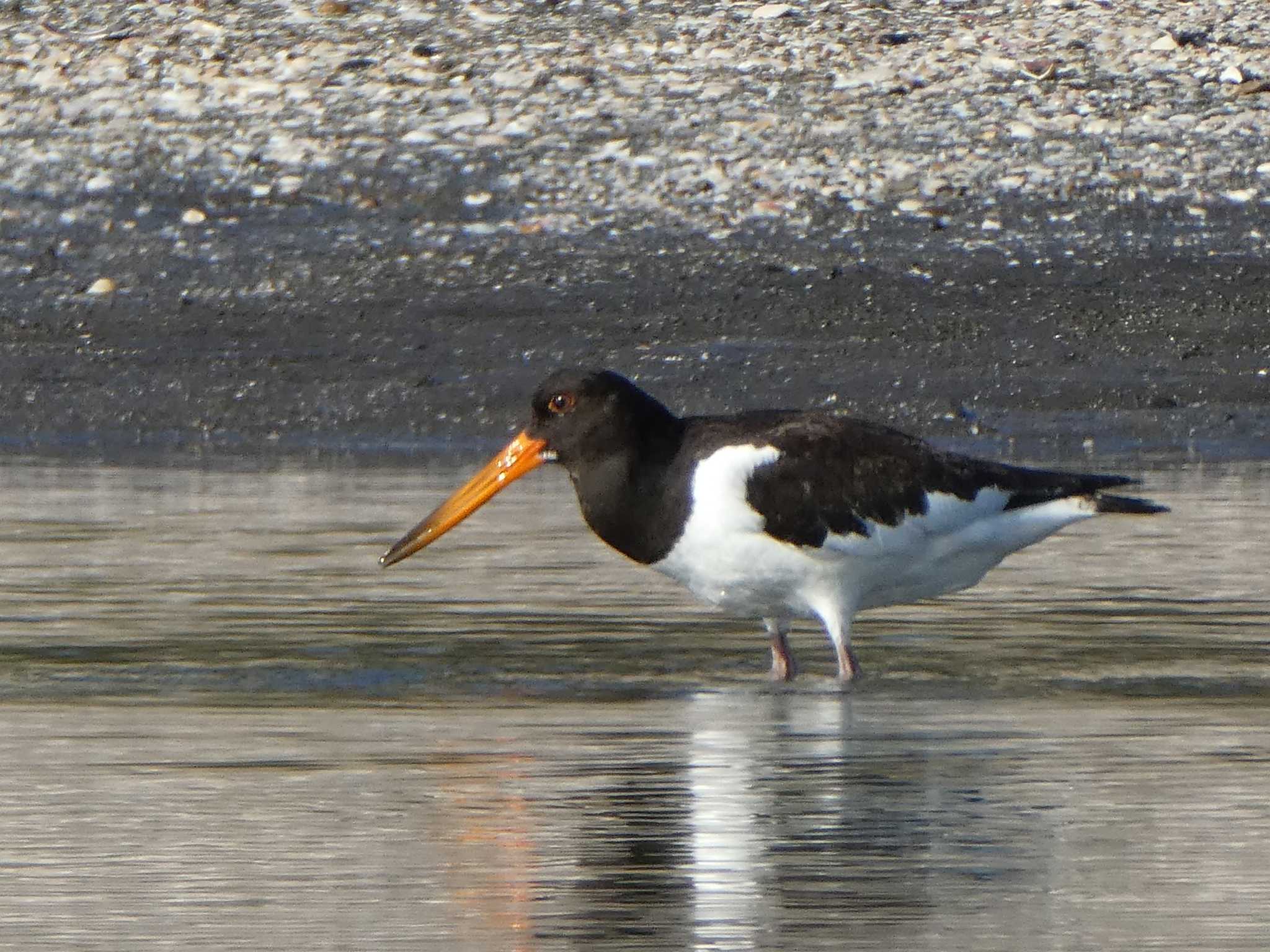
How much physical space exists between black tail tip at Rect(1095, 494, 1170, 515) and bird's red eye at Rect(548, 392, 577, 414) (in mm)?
1464

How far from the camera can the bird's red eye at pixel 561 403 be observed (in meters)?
8.34

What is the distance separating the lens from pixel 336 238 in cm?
1619

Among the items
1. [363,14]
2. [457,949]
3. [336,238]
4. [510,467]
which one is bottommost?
[457,949]

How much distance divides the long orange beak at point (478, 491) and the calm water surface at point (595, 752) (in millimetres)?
208

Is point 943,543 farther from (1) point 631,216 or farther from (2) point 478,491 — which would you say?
(1) point 631,216

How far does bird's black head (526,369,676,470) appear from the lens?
8.18 meters

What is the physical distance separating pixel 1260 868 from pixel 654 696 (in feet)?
7.68

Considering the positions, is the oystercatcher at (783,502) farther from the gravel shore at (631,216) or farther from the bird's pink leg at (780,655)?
the gravel shore at (631,216)

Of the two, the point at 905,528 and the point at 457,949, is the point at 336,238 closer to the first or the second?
the point at 905,528

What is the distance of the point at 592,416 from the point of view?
8.27m

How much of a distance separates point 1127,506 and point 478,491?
1758mm

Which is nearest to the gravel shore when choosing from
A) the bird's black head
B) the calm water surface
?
the calm water surface

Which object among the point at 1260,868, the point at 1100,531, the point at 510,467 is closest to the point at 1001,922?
the point at 1260,868

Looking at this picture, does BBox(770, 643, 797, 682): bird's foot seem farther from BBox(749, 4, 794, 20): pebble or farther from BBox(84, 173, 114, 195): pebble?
BBox(749, 4, 794, 20): pebble
